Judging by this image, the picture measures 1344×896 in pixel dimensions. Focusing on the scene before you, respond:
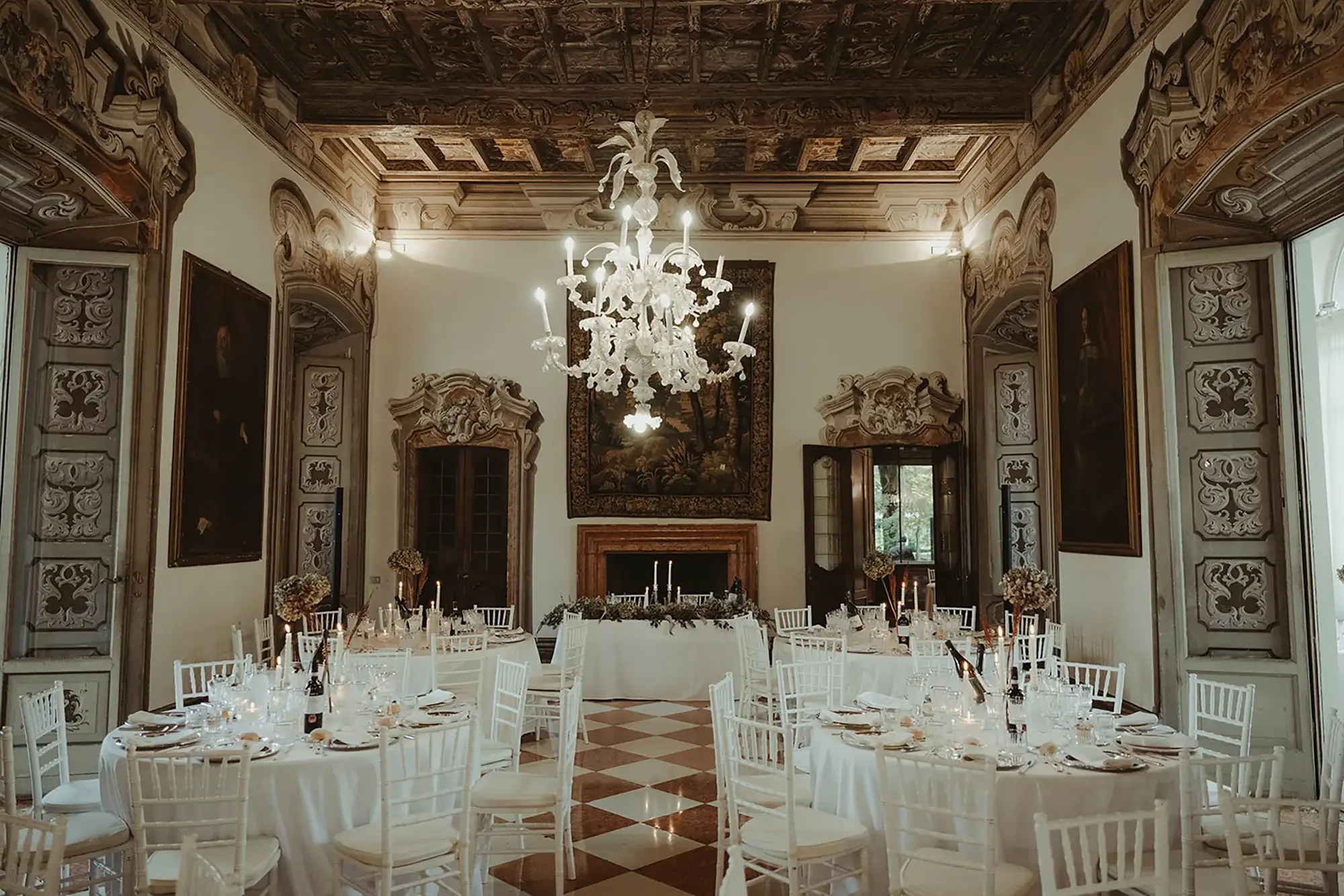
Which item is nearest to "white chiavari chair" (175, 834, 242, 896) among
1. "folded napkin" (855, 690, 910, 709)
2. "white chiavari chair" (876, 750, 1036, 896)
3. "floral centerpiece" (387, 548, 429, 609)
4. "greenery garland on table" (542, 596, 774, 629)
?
"white chiavari chair" (876, 750, 1036, 896)

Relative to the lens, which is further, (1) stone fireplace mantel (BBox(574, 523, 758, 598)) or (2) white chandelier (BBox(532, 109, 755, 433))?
(1) stone fireplace mantel (BBox(574, 523, 758, 598))

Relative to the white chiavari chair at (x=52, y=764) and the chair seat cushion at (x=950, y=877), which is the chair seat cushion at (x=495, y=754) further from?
the chair seat cushion at (x=950, y=877)

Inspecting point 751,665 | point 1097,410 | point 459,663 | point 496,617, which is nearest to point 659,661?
point 751,665

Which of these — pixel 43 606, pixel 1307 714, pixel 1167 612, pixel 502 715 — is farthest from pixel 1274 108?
pixel 43 606

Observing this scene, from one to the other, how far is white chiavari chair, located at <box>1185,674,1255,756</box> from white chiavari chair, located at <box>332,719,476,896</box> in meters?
3.43

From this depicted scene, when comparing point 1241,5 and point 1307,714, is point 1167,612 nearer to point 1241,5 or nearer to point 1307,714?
point 1307,714

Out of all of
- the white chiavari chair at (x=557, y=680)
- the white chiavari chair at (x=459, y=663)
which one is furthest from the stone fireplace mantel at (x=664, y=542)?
the white chiavari chair at (x=459, y=663)

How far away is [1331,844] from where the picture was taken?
3135mm

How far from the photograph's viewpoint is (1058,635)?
24.6ft

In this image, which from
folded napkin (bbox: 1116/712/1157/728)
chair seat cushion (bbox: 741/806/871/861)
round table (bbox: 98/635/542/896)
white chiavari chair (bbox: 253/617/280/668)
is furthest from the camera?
white chiavari chair (bbox: 253/617/280/668)

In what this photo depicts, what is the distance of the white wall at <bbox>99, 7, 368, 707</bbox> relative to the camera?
6.46 metres

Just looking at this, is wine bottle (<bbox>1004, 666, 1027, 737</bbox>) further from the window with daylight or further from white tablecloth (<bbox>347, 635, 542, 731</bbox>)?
the window with daylight

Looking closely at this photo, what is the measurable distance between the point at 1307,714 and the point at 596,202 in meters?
8.47

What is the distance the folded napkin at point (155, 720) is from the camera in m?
4.50
